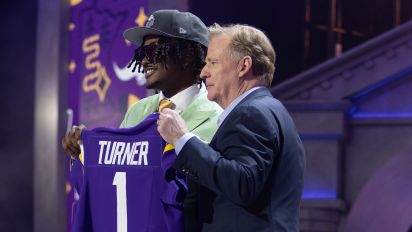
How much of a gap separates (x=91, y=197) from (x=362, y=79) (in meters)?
3.21

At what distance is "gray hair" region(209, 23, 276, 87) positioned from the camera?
5.54ft

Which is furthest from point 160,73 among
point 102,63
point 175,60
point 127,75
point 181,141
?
point 102,63

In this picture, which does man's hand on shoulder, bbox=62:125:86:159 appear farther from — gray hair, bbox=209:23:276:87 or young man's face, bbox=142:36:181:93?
gray hair, bbox=209:23:276:87

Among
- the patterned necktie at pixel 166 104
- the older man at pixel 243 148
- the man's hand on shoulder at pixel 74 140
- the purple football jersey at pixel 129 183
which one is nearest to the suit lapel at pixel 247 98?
the older man at pixel 243 148

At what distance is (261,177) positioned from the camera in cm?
156

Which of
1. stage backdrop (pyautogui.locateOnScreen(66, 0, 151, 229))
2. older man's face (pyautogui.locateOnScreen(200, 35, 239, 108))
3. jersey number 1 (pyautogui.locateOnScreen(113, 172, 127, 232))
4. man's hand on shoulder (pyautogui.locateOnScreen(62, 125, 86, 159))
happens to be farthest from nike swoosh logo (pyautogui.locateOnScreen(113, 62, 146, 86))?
older man's face (pyautogui.locateOnScreen(200, 35, 239, 108))

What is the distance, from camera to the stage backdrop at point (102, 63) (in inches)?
192

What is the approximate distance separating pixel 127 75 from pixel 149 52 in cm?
294

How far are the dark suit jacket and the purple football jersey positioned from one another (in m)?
0.14

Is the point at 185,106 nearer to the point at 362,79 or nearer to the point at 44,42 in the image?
Result: the point at 362,79

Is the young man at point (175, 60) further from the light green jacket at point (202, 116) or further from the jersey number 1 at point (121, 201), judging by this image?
the jersey number 1 at point (121, 201)

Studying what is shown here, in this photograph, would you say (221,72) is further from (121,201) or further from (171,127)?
(121,201)

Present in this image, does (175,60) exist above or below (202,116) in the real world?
above

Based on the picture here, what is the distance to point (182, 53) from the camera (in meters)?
1.96
